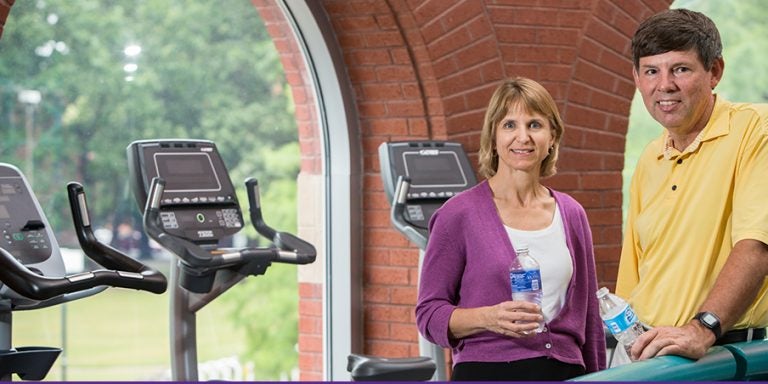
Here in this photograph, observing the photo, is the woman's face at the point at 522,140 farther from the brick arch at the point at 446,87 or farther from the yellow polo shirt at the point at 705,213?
the brick arch at the point at 446,87

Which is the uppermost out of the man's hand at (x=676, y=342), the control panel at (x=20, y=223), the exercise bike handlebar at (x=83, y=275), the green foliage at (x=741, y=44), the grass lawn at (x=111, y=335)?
the green foliage at (x=741, y=44)

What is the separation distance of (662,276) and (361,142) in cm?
322

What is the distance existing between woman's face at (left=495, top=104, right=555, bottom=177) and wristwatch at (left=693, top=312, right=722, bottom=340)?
68 centimetres

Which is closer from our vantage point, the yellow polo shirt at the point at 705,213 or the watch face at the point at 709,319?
the watch face at the point at 709,319

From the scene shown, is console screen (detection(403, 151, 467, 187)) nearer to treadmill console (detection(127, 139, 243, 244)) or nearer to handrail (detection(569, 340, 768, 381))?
treadmill console (detection(127, 139, 243, 244))

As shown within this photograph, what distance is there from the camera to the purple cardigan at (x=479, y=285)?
103 inches

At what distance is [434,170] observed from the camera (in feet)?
15.7

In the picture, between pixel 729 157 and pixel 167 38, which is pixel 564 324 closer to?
pixel 729 157

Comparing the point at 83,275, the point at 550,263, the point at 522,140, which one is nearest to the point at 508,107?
the point at 522,140

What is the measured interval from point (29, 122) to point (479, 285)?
2.47m

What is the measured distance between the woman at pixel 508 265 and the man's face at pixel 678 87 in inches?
17.1

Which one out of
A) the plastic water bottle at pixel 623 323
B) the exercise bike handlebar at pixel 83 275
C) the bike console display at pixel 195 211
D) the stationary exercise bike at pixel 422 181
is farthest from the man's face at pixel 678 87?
the stationary exercise bike at pixel 422 181

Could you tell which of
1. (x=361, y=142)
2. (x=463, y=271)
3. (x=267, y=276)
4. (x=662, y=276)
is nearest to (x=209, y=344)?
(x=267, y=276)

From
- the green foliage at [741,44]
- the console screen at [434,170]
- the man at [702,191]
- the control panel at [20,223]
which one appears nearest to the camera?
the man at [702,191]
